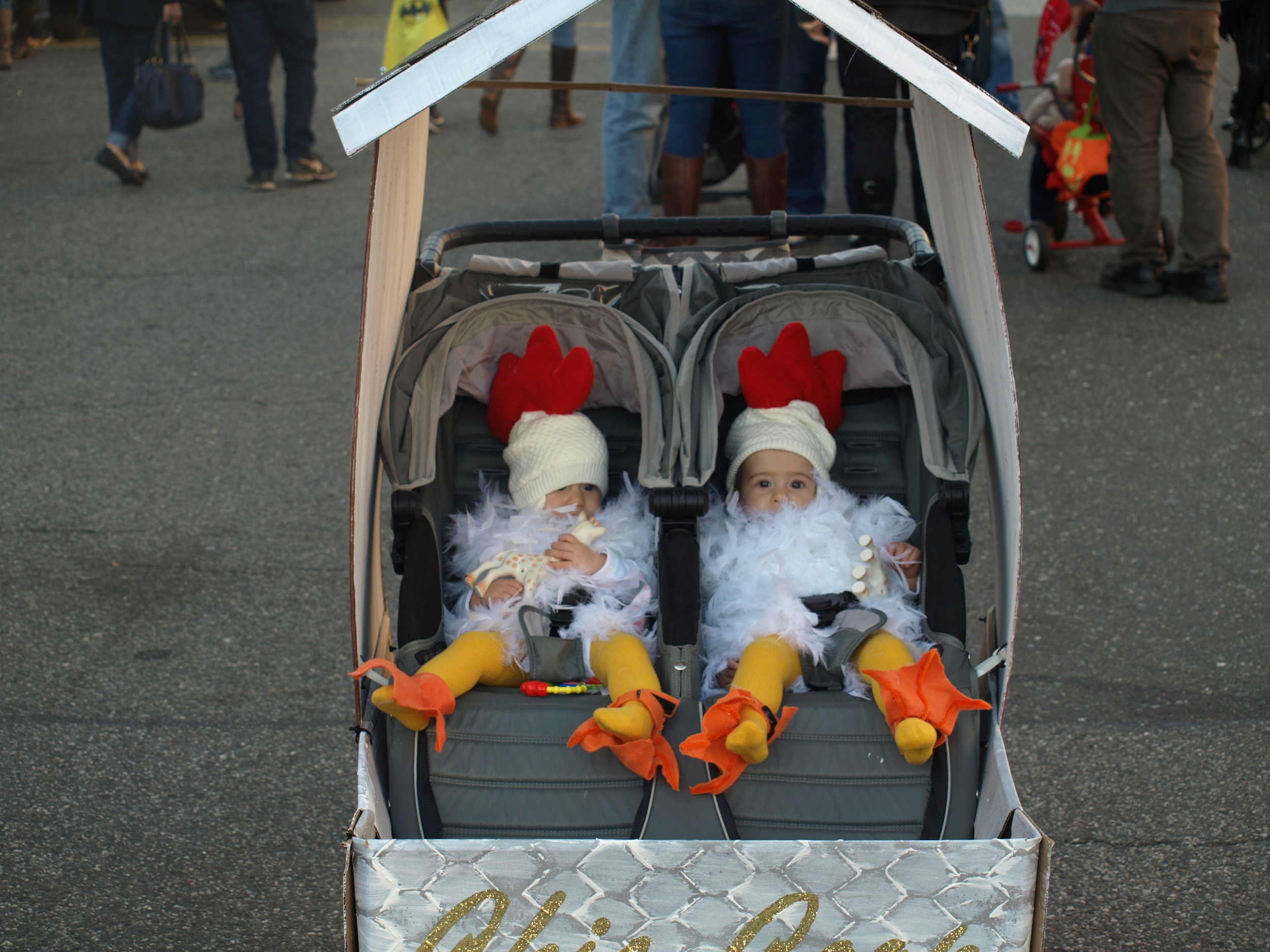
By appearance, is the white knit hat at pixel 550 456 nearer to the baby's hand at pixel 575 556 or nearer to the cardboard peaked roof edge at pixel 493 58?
the baby's hand at pixel 575 556

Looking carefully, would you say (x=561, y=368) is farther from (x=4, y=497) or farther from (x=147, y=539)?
(x=4, y=497)

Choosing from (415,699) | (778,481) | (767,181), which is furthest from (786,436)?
(767,181)

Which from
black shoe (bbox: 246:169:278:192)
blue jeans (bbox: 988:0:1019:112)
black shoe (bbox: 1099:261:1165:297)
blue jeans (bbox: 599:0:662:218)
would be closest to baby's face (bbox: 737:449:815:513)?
blue jeans (bbox: 599:0:662:218)

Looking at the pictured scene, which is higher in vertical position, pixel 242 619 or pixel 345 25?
pixel 345 25

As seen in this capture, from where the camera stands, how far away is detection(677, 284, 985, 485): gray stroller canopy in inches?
95.7

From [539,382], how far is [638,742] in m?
0.98

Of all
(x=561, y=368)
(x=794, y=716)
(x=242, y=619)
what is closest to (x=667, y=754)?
(x=794, y=716)

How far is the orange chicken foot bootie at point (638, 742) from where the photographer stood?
76.2 inches

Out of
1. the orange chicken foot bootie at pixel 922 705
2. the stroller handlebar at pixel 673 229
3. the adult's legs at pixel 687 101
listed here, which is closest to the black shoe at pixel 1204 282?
the adult's legs at pixel 687 101

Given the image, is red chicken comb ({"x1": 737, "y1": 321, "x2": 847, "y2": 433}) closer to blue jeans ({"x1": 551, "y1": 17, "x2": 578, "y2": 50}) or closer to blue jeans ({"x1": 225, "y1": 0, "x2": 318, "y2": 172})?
blue jeans ({"x1": 225, "y1": 0, "x2": 318, "y2": 172})

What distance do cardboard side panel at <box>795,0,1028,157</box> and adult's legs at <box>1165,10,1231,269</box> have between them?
11.2ft

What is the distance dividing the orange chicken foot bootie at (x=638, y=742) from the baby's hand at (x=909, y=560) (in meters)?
0.73

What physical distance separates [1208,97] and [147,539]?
4542 millimetres

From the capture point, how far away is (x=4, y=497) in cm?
401
